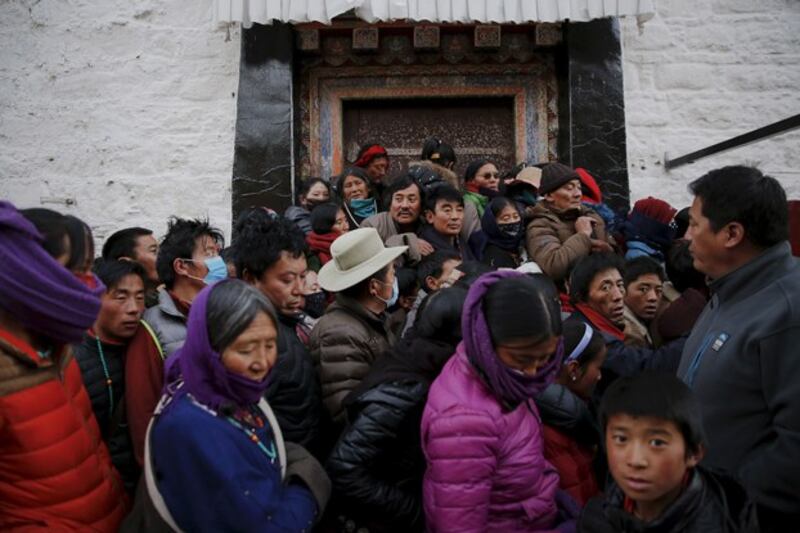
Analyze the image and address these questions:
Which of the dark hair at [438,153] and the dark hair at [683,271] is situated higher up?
the dark hair at [438,153]

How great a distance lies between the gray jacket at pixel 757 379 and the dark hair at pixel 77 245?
5.62ft

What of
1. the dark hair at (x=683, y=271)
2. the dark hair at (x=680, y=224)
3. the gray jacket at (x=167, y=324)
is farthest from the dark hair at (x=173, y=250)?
the dark hair at (x=680, y=224)

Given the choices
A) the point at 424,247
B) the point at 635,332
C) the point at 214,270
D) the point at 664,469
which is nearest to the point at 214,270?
the point at 214,270

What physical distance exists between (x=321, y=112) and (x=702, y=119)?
2.98 metres

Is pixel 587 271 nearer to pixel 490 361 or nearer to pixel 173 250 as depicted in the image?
pixel 490 361

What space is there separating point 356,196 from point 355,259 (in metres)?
2.20

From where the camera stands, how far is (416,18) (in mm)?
5203

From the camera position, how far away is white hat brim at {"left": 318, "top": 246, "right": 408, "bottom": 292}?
2.67 meters

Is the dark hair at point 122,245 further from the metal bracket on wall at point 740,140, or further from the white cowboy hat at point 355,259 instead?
the metal bracket on wall at point 740,140

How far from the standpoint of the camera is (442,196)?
423cm

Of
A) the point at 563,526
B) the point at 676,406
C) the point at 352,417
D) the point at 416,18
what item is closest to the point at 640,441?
the point at 676,406

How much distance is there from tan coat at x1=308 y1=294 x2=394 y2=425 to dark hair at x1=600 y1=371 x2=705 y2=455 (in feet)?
2.96

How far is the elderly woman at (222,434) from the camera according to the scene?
1707 mm

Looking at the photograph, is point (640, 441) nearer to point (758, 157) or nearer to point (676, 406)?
point (676, 406)
